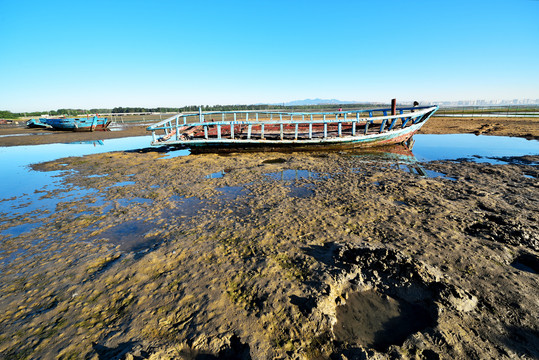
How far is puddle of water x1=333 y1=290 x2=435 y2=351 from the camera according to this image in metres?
2.15

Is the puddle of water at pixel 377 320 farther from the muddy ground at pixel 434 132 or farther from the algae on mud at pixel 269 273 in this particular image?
the muddy ground at pixel 434 132

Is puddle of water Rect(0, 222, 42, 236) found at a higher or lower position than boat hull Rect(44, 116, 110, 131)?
lower

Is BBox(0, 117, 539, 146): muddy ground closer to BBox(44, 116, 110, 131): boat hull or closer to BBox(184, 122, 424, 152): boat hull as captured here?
BBox(44, 116, 110, 131): boat hull

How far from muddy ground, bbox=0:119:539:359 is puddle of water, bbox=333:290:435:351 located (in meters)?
0.01

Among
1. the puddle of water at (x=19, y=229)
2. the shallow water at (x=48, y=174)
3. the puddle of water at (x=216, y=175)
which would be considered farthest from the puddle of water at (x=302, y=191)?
the puddle of water at (x=19, y=229)

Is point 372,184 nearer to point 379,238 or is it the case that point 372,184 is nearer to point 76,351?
point 379,238

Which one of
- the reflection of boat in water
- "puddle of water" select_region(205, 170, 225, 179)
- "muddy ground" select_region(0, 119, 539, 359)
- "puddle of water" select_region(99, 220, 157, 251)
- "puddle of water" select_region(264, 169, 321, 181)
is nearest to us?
"muddy ground" select_region(0, 119, 539, 359)

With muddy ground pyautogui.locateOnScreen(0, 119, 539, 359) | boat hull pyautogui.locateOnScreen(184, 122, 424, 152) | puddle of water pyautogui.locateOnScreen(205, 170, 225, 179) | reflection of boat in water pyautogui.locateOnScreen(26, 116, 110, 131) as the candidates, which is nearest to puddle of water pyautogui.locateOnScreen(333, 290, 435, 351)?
muddy ground pyautogui.locateOnScreen(0, 119, 539, 359)

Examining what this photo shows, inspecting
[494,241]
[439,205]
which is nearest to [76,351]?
[494,241]

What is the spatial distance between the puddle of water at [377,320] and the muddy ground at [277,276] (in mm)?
13

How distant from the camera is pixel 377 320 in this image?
7.66 feet

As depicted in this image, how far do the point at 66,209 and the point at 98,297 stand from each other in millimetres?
3586

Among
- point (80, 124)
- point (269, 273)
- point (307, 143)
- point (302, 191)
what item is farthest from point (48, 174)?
point (80, 124)

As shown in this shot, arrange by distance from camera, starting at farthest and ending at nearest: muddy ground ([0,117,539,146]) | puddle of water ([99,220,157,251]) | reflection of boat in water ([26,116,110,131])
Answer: reflection of boat in water ([26,116,110,131]) → muddy ground ([0,117,539,146]) → puddle of water ([99,220,157,251])
